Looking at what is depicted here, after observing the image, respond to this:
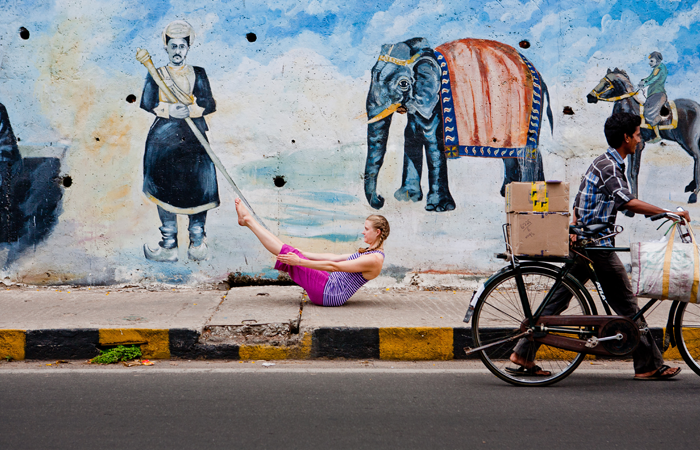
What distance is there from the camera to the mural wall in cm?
621

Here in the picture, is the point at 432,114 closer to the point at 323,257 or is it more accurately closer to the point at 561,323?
the point at 323,257

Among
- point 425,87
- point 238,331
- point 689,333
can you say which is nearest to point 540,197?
point 689,333

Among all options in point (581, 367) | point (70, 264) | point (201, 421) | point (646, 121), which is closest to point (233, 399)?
point (201, 421)

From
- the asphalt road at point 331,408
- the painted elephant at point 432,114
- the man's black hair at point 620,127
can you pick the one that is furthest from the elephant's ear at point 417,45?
the asphalt road at point 331,408

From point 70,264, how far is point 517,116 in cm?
505

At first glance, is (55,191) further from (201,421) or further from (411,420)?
(411,420)

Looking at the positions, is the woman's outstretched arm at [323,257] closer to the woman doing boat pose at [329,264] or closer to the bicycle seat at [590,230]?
the woman doing boat pose at [329,264]

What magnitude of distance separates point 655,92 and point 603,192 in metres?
3.49

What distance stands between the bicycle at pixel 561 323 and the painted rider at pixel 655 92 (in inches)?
127

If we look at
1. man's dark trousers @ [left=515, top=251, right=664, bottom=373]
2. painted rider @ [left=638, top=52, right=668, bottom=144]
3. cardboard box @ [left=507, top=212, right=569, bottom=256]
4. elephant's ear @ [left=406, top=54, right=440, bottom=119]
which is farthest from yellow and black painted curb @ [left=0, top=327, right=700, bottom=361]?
painted rider @ [left=638, top=52, right=668, bottom=144]

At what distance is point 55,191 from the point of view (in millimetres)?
6215

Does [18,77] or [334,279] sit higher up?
[18,77]

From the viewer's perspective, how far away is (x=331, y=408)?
128 inches

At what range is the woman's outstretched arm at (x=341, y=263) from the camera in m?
4.95
